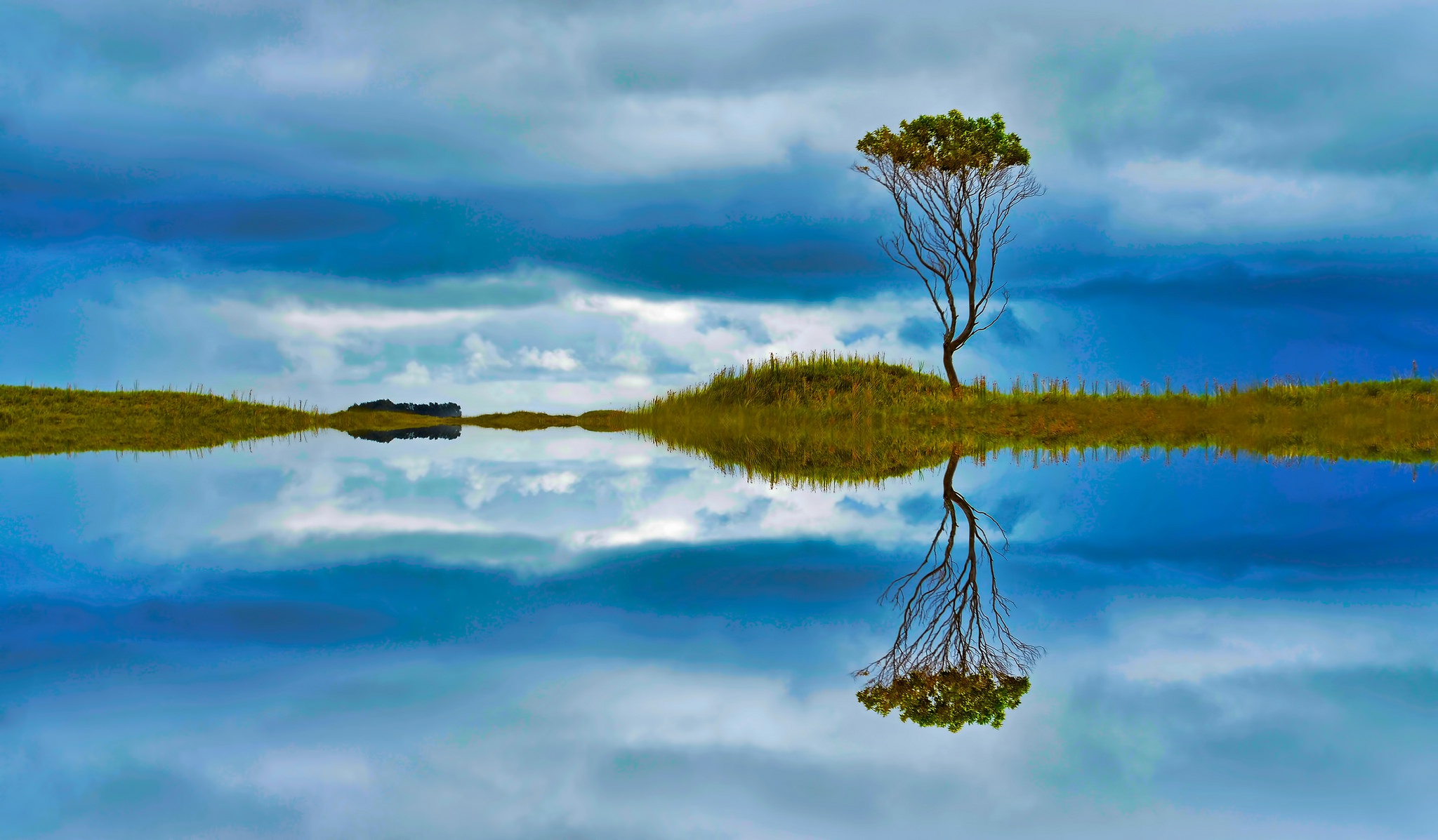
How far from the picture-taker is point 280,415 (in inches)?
1222

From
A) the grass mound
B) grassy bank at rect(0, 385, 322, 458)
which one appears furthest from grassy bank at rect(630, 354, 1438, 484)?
grassy bank at rect(0, 385, 322, 458)

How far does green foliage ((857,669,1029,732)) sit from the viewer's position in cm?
340

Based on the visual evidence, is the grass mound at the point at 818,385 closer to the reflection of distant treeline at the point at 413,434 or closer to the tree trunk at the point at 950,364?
the tree trunk at the point at 950,364

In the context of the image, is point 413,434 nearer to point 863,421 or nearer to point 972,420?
point 863,421

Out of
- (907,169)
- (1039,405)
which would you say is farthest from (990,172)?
(1039,405)

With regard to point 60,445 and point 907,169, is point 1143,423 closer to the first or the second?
point 907,169

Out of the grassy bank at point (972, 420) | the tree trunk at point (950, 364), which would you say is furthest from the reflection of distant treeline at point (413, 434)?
the tree trunk at point (950, 364)

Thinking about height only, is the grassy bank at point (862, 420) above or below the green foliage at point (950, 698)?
above

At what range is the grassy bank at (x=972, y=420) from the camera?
13.7m

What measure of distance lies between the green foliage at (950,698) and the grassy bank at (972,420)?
21.4ft

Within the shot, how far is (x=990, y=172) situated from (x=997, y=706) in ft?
86.2

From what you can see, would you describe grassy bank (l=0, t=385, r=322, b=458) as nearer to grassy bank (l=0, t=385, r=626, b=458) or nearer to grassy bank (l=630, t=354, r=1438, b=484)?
grassy bank (l=0, t=385, r=626, b=458)

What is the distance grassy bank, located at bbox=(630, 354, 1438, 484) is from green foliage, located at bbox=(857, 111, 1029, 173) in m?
7.27

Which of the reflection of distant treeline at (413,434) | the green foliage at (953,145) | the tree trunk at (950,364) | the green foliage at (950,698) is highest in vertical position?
Result: the green foliage at (953,145)
